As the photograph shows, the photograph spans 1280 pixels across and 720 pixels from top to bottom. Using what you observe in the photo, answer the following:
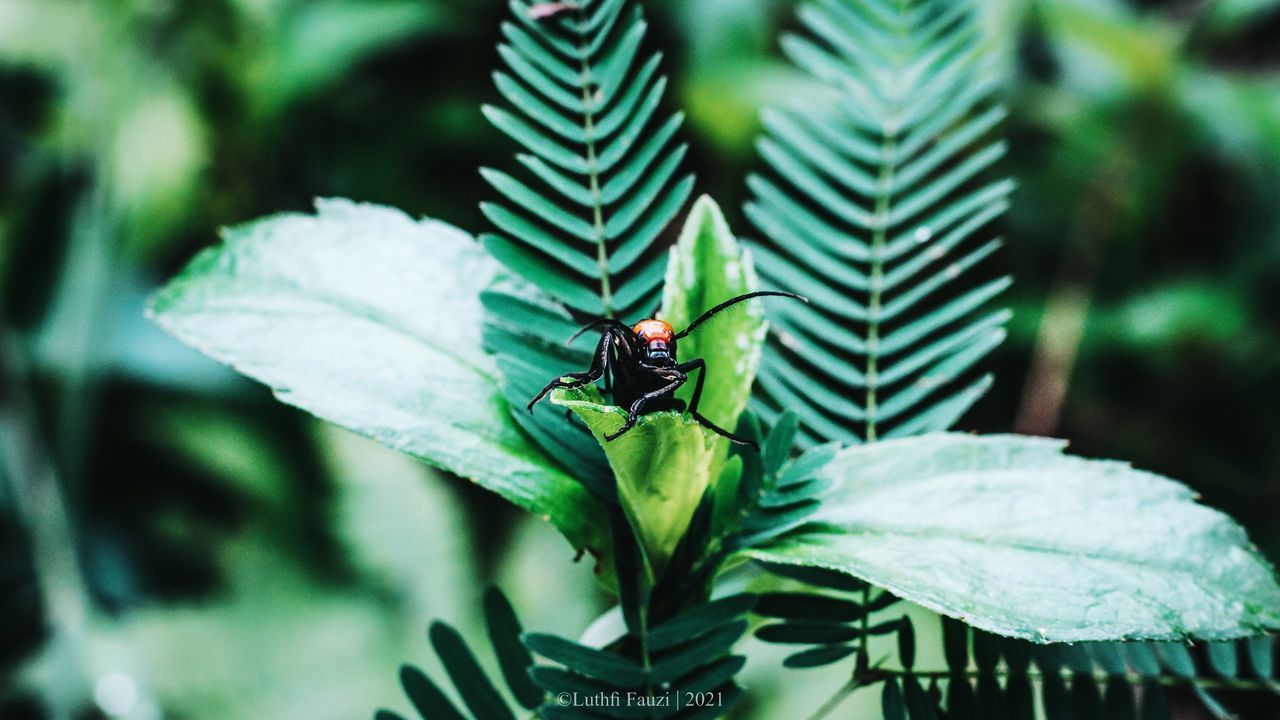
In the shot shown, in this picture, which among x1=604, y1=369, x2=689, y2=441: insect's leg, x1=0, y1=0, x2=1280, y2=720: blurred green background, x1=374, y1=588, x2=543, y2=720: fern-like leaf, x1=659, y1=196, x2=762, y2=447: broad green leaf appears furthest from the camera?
x1=0, y1=0, x2=1280, y2=720: blurred green background

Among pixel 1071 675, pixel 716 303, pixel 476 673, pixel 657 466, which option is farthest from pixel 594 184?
pixel 1071 675

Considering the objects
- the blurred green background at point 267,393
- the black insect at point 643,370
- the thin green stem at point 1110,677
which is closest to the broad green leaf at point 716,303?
the black insect at point 643,370

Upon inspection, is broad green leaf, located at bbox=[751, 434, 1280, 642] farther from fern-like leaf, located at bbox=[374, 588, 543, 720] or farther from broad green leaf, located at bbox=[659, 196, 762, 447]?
fern-like leaf, located at bbox=[374, 588, 543, 720]

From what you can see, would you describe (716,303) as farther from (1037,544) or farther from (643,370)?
(1037,544)

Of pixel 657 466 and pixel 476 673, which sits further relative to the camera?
pixel 476 673

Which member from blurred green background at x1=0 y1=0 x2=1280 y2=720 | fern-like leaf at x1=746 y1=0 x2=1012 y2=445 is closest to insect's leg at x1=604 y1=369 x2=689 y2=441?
fern-like leaf at x1=746 y1=0 x2=1012 y2=445

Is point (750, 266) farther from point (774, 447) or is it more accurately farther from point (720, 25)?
point (720, 25)

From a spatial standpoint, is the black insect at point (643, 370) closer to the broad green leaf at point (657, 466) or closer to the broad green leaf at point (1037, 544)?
the broad green leaf at point (657, 466)
